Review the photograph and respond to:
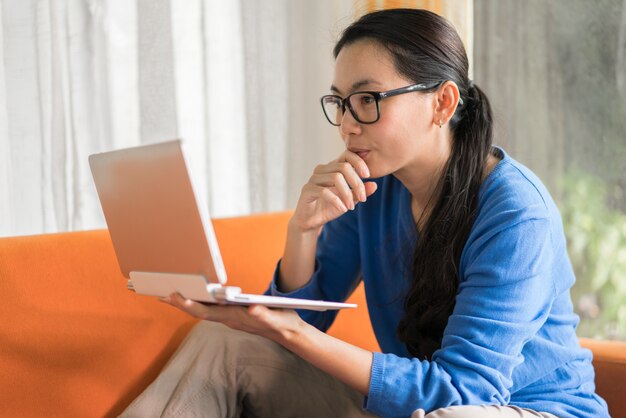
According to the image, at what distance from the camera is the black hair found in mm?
1435

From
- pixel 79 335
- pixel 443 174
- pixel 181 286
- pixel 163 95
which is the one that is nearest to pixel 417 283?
pixel 443 174

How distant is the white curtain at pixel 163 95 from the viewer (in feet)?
6.03

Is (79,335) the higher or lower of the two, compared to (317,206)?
lower

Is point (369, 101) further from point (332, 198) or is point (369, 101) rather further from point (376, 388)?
point (376, 388)

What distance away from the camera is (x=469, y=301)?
4.19 feet

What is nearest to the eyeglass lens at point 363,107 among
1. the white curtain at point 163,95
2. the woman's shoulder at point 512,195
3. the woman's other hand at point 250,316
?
the woman's shoulder at point 512,195

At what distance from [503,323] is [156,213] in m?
0.60

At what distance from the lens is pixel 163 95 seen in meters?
2.17

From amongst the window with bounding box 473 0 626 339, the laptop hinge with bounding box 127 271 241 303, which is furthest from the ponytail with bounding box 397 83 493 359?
the window with bounding box 473 0 626 339

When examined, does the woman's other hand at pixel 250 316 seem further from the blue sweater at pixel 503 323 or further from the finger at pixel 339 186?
the finger at pixel 339 186

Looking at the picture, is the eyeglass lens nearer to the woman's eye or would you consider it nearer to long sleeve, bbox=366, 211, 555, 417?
the woman's eye

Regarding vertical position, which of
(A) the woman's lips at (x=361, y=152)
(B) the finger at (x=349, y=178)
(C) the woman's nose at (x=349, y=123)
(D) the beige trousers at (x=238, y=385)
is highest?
(C) the woman's nose at (x=349, y=123)

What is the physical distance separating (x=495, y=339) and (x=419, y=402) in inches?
6.5

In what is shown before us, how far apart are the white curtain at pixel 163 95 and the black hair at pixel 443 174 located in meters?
0.78
